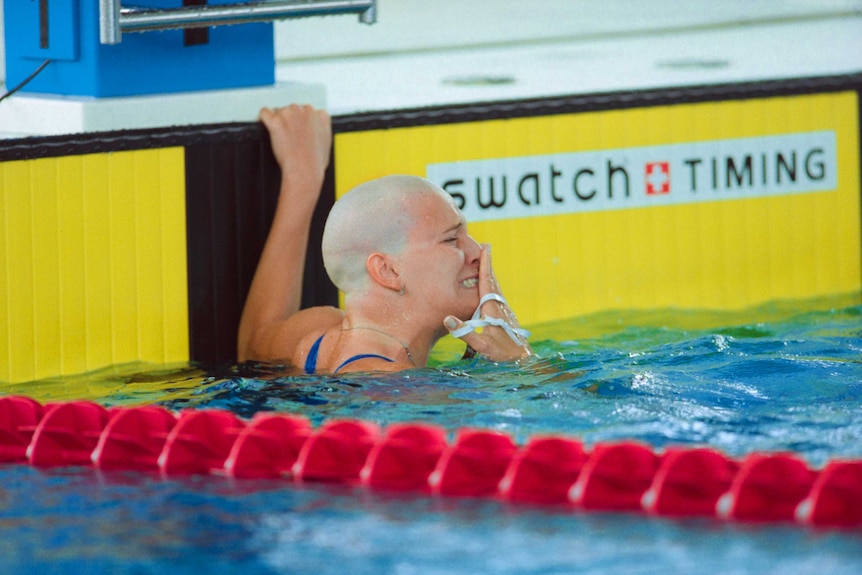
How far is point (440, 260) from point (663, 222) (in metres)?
1.32

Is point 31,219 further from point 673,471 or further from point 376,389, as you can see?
point 673,471

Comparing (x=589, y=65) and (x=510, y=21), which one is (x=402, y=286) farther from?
(x=510, y=21)

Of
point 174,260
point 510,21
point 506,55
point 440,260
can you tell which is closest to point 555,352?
point 440,260

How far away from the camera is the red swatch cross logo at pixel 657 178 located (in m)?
4.38

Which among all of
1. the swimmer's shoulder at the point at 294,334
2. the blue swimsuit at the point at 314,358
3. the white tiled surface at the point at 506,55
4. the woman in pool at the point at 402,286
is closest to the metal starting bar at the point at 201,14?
the white tiled surface at the point at 506,55

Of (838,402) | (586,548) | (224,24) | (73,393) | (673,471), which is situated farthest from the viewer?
(224,24)

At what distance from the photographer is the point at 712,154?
4438mm

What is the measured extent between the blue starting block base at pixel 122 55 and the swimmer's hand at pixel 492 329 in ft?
3.60

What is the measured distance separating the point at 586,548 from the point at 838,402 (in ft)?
3.47

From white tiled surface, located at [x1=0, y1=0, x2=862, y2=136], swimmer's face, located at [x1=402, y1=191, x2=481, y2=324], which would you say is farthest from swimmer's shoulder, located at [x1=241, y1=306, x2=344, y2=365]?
white tiled surface, located at [x1=0, y1=0, x2=862, y2=136]

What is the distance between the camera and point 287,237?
12.2 ft

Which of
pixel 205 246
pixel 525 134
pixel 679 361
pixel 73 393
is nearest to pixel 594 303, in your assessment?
pixel 525 134

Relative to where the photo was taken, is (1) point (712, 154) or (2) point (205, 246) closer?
(2) point (205, 246)

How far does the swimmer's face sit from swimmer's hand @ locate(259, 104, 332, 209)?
1.82 feet
